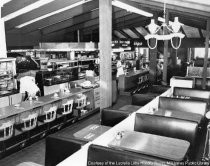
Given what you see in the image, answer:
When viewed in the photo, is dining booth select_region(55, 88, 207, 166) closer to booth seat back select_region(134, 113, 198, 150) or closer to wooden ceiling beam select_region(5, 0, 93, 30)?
booth seat back select_region(134, 113, 198, 150)

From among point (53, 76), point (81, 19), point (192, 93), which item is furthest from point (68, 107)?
point (81, 19)

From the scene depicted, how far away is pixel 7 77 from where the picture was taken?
8.48 metres

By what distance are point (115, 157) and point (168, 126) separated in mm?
1796

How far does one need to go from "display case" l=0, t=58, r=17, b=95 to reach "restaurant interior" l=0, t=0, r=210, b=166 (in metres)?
0.03

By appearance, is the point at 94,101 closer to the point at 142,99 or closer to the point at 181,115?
the point at 142,99

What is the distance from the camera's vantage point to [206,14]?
8.39 meters

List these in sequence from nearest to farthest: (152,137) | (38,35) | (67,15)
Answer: (152,137) < (67,15) < (38,35)

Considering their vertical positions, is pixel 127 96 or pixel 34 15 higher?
pixel 34 15

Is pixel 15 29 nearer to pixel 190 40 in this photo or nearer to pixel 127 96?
pixel 127 96

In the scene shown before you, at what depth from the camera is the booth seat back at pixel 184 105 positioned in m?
5.83

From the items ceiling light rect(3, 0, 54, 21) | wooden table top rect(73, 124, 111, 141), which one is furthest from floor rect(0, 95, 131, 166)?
ceiling light rect(3, 0, 54, 21)

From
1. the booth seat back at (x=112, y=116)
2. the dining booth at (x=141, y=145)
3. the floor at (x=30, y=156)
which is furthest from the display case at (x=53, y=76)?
the dining booth at (x=141, y=145)

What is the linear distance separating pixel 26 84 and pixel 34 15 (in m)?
3.95

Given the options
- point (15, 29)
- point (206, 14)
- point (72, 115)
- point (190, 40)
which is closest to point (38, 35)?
point (15, 29)
